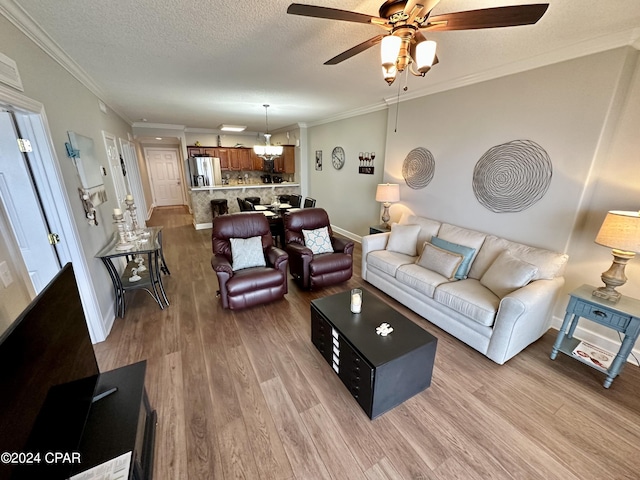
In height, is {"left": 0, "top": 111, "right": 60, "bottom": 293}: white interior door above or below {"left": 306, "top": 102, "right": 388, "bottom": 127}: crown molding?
below

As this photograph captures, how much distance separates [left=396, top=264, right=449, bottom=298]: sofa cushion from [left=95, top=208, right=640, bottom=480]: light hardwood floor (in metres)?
0.45

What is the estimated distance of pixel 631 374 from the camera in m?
2.07

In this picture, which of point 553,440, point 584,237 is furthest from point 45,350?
point 584,237

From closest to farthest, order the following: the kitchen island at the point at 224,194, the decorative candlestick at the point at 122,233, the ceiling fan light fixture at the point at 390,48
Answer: the ceiling fan light fixture at the point at 390,48, the decorative candlestick at the point at 122,233, the kitchen island at the point at 224,194

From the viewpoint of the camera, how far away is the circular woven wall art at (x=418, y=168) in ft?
11.6

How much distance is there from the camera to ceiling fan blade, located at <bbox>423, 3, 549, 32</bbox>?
1189 millimetres

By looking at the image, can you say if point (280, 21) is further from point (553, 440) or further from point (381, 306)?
point (553, 440)

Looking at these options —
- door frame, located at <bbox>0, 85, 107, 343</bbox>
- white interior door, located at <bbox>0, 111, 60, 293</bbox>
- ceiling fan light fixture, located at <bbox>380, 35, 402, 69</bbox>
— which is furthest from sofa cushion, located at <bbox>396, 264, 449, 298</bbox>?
white interior door, located at <bbox>0, 111, 60, 293</bbox>

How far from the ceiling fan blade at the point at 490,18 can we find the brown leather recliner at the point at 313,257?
7.89 ft

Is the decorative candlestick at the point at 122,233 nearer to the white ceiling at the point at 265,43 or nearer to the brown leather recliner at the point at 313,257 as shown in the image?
the white ceiling at the point at 265,43

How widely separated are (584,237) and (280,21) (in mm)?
3089

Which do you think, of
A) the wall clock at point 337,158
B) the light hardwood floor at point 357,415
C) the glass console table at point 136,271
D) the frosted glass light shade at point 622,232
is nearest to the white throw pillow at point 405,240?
the light hardwood floor at point 357,415

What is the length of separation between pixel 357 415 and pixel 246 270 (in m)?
1.86

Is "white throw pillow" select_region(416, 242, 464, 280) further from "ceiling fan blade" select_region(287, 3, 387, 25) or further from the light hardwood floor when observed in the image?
"ceiling fan blade" select_region(287, 3, 387, 25)
